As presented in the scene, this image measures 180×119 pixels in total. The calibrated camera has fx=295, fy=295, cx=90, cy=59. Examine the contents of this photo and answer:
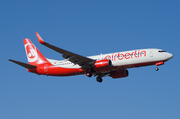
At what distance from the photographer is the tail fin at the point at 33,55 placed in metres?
52.7

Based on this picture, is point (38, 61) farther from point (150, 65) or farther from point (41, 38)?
point (150, 65)

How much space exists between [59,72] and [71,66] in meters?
2.50

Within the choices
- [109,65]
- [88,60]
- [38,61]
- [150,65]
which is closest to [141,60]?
[150,65]

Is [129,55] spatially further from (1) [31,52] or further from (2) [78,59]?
(1) [31,52]

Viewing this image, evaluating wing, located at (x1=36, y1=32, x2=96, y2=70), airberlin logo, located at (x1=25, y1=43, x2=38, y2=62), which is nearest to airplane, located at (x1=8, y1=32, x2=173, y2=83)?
wing, located at (x1=36, y1=32, x2=96, y2=70)

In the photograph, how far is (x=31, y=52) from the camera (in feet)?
180

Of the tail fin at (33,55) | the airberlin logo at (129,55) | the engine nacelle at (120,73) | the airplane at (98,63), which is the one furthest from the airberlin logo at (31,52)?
the airberlin logo at (129,55)

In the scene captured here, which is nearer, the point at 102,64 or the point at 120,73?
the point at 102,64

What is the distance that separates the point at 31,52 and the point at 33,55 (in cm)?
91

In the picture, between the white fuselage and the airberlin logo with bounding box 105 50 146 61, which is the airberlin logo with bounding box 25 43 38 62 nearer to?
the white fuselage

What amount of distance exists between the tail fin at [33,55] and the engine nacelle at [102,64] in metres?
10.2

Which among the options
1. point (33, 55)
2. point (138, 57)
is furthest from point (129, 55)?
point (33, 55)

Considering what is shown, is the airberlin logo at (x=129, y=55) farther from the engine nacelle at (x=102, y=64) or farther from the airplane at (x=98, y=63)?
the engine nacelle at (x=102, y=64)

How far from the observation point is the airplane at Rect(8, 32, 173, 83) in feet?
144
